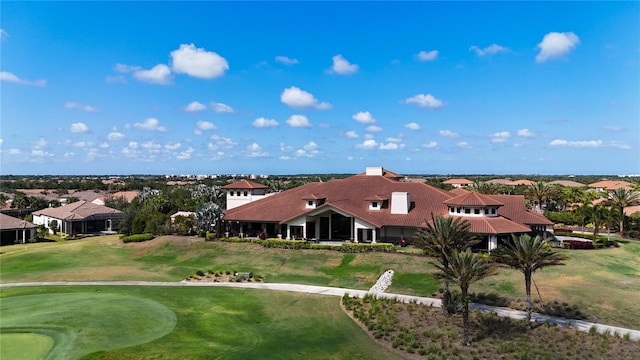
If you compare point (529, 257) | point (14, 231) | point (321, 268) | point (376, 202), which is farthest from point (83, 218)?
point (529, 257)

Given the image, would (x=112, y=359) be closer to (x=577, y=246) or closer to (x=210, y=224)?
(x=210, y=224)

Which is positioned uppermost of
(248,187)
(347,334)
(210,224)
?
(248,187)

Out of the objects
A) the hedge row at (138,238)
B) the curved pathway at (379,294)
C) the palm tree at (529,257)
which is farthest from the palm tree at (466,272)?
the hedge row at (138,238)

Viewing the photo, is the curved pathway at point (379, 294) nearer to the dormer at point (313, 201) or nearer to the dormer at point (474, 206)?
the dormer at point (474, 206)

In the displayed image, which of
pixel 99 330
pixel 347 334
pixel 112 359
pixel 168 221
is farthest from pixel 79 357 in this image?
pixel 168 221

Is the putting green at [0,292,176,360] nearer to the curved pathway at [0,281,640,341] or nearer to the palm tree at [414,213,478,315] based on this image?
the curved pathway at [0,281,640,341]

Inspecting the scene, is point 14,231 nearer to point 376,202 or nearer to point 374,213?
point 374,213
